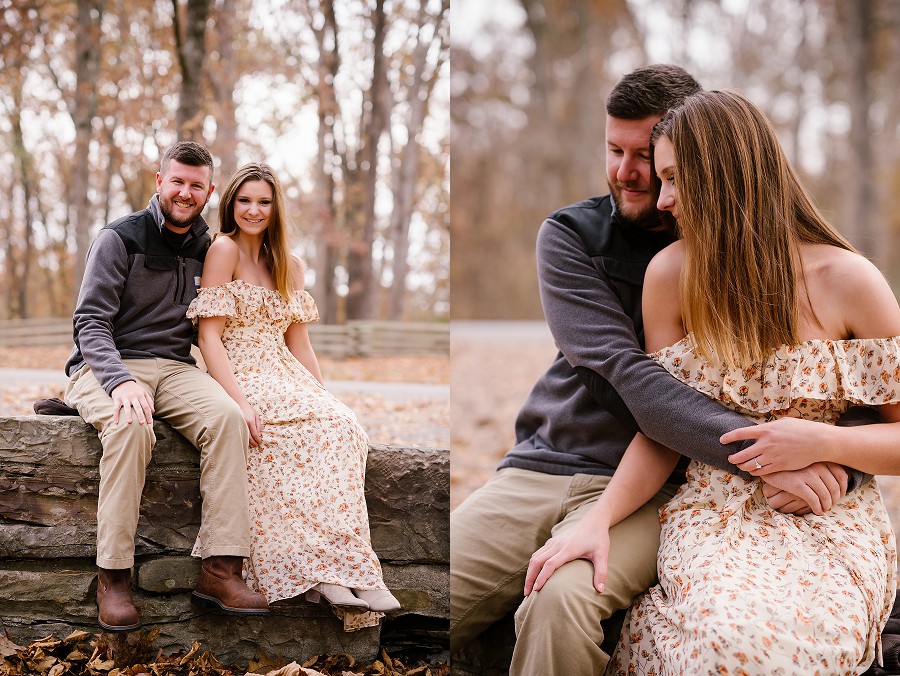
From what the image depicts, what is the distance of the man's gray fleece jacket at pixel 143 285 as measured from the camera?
2.51 meters

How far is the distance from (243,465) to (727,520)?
4.35ft

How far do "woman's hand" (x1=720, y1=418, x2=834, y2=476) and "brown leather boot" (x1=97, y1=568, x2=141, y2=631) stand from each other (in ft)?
5.45

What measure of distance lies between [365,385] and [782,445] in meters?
2.20

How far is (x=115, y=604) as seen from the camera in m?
2.35

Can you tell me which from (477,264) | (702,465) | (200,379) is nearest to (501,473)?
(702,465)

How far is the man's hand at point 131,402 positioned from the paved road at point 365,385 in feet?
4.49

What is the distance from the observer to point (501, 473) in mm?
2705

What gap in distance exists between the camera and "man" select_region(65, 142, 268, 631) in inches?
93.4

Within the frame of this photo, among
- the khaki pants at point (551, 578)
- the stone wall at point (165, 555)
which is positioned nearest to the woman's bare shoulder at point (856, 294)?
the khaki pants at point (551, 578)

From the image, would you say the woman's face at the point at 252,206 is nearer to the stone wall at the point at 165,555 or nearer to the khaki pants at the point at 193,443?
the khaki pants at the point at 193,443

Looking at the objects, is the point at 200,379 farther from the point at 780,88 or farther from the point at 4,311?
the point at 780,88

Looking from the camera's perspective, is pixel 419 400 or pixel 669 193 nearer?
pixel 669 193

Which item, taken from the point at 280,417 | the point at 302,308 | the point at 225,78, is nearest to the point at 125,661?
the point at 280,417

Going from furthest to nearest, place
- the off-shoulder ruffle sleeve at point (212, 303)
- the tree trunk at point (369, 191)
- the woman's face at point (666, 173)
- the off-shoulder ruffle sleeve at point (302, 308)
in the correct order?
the tree trunk at point (369, 191)
the off-shoulder ruffle sleeve at point (302, 308)
the off-shoulder ruffle sleeve at point (212, 303)
the woman's face at point (666, 173)
